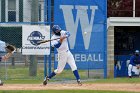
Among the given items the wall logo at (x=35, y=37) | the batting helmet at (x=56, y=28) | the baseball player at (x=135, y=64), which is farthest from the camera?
the baseball player at (x=135, y=64)

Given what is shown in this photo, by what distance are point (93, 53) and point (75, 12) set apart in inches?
78.0

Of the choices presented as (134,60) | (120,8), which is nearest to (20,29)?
(134,60)

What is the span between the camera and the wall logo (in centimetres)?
2125

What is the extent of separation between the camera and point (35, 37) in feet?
69.9

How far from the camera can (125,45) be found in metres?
30.5

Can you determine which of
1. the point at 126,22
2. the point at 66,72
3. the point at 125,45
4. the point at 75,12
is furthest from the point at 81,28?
the point at 125,45

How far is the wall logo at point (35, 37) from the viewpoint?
69.7ft

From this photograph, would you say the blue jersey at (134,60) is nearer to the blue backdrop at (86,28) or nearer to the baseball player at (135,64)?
the baseball player at (135,64)

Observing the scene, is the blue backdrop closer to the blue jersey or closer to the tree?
the blue jersey

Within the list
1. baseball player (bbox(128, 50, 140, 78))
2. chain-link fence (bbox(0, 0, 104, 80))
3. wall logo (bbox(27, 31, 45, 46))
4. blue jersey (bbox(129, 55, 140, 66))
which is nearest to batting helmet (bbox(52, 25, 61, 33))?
wall logo (bbox(27, 31, 45, 46))

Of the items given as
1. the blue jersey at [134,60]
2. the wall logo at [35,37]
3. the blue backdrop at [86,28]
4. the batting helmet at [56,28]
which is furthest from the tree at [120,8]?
the batting helmet at [56,28]

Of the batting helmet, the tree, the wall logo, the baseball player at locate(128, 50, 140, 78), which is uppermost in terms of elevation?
the tree

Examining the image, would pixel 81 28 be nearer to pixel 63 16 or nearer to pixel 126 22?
pixel 63 16

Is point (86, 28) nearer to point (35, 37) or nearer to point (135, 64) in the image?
point (35, 37)
